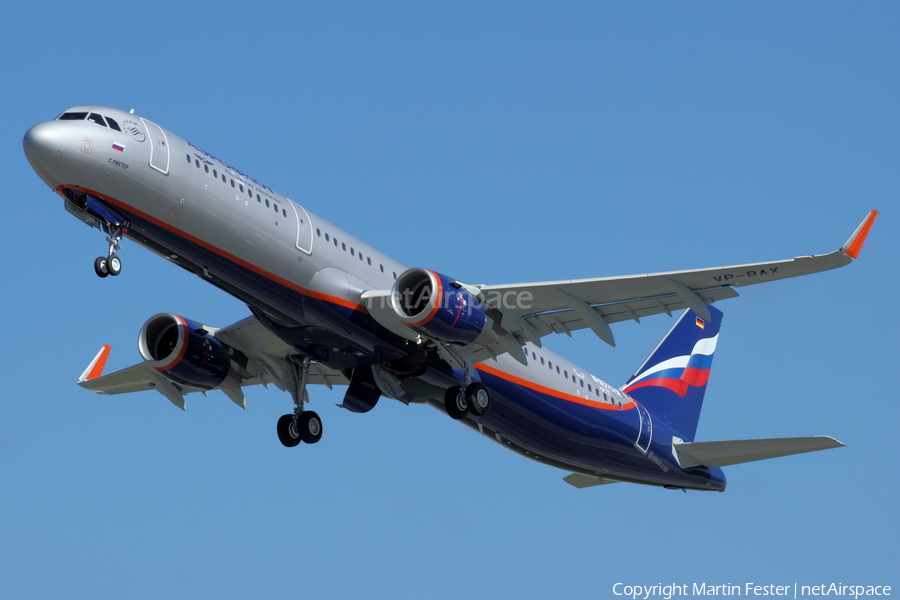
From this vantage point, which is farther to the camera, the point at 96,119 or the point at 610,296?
the point at 610,296

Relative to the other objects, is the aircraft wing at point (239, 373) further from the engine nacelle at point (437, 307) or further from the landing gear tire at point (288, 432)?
the engine nacelle at point (437, 307)

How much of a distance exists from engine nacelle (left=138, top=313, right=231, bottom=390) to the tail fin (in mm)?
14458

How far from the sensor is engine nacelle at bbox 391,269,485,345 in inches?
1101

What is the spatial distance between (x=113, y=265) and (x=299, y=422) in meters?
8.58

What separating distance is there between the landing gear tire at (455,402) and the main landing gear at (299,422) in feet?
13.8

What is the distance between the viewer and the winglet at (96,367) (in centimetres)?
3725

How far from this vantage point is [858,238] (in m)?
24.6

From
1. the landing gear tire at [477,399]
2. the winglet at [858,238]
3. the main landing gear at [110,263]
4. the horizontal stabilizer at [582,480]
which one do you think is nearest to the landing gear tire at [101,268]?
the main landing gear at [110,263]

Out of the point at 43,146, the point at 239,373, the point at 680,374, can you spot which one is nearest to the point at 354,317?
the point at 239,373

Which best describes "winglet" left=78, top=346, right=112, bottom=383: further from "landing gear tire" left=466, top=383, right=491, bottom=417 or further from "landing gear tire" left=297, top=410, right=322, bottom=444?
"landing gear tire" left=466, top=383, right=491, bottom=417

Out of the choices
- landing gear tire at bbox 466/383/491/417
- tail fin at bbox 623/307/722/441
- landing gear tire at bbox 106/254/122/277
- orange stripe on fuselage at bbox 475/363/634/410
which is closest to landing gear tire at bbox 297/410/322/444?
landing gear tire at bbox 466/383/491/417

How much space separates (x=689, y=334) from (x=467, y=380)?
13533mm

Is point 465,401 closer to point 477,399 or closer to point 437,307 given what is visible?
point 477,399

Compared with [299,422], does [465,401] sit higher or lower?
Answer: higher
